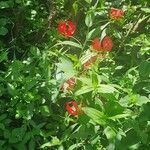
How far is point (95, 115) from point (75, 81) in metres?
0.24

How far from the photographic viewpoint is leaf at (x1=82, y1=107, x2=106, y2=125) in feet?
4.89

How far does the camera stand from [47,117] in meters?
2.10

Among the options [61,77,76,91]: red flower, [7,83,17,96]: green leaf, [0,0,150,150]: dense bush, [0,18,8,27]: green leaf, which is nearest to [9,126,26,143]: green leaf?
[0,0,150,150]: dense bush

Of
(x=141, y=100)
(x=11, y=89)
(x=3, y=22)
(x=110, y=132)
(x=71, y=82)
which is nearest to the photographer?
(x=110, y=132)

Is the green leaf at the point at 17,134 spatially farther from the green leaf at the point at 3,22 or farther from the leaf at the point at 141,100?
the green leaf at the point at 3,22

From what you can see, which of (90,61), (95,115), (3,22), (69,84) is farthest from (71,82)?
(3,22)

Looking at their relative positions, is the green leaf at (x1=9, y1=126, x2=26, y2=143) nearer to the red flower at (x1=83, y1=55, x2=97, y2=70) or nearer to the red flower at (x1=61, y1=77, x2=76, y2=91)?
the red flower at (x1=61, y1=77, x2=76, y2=91)

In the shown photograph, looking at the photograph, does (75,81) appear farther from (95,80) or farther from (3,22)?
(3,22)

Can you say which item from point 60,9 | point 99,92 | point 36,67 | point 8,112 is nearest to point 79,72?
point 99,92

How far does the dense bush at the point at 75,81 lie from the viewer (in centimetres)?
157

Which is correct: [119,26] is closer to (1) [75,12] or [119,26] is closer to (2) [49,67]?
(1) [75,12]

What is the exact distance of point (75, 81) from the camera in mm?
1704

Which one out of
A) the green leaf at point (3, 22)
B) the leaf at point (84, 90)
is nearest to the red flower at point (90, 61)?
the leaf at point (84, 90)

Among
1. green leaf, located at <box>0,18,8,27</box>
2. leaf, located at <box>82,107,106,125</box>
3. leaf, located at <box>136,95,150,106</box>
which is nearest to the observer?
leaf, located at <box>82,107,106,125</box>
